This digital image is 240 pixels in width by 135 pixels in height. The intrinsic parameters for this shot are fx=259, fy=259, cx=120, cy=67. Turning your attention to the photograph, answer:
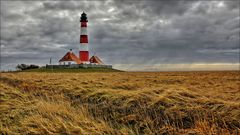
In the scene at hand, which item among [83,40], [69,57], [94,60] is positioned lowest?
[94,60]

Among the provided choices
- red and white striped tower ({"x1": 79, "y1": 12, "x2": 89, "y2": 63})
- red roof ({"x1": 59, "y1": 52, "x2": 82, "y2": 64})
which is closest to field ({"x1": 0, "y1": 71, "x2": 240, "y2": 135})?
red and white striped tower ({"x1": 79, "y1": 12, "x2": 89, "y2": 63})

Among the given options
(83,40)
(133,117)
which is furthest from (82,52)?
(133,117)

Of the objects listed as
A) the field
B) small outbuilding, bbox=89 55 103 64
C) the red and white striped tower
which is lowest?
the field

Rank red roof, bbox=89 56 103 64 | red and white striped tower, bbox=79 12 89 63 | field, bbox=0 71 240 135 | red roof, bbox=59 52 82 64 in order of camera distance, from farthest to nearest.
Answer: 1. red roof, bbox=89 56 103 64
2. red roof, bbox=59 52 82 64
3. red and white striped tower, bbox=79 12 89 63
4. field, bbox=0 71 240 135

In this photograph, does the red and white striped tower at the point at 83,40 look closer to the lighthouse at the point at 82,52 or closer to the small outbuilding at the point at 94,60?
the lighthouse at the point at 82,52

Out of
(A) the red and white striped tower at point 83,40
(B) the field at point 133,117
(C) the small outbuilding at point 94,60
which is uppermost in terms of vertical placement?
(A) the red and white striped tower at point 83,40

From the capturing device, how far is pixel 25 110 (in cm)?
862

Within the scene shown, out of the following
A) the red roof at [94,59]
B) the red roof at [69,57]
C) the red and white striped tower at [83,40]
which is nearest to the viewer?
the red and white striped tower at [83,40]

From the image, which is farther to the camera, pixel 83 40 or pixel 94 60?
pixel 94 60

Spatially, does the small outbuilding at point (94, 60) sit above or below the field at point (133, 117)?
above

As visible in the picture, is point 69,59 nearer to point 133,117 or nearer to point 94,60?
point 94,60

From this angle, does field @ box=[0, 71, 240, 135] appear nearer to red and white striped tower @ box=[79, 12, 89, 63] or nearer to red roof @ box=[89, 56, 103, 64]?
red and white striped tower @ box=[79, 12, 89, 63]

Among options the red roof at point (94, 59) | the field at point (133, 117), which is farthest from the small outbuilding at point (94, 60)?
the field at point (133, 117)

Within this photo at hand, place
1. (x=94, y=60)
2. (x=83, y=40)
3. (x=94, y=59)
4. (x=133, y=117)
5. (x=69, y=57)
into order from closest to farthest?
(x=133, y=117), (x=83, y=40), (x=69, y=57), (x=94, y=60), (x=94, y=59)
